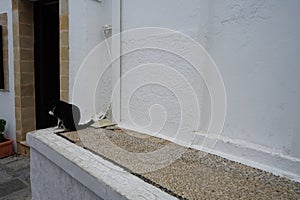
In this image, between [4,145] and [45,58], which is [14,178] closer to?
[4,145]

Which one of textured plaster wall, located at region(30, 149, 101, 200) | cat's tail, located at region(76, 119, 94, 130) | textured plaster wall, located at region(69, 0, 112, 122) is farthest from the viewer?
textured plaster wall, located at region(69, 0, 112, 122)

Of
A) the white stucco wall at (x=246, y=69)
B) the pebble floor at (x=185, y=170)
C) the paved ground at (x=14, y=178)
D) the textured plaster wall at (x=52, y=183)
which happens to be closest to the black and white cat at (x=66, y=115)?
the pebble floor at (x=185, y=170)

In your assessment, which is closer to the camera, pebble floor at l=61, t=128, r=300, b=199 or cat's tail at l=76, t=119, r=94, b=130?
pebble floor at l=61, t=128, r=300, b=199

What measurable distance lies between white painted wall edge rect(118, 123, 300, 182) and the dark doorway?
9.03 feet

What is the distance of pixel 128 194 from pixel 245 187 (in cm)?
56

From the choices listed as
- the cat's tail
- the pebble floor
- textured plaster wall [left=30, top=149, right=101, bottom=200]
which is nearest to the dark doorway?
the cat's tail

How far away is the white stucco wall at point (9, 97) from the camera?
327 centimetres

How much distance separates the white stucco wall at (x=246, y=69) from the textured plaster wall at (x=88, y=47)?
1.99 feet

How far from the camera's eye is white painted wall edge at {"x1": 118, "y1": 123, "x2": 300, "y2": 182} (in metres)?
1.17

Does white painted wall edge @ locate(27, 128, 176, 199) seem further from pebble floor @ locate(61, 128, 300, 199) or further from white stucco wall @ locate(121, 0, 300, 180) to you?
white stucco wall @ locate(121, 0, 300, 180)

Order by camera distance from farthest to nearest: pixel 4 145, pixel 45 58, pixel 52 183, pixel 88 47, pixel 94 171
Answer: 1. pixel 45 58
2. pixel 4 145
3. pixel 88 47
4. pixel 52 183
5. pixel 94 171

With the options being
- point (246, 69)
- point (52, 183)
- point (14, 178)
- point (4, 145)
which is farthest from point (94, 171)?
point (4, 145)

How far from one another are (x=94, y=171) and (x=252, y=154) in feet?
2.98

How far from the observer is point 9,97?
3441mm
